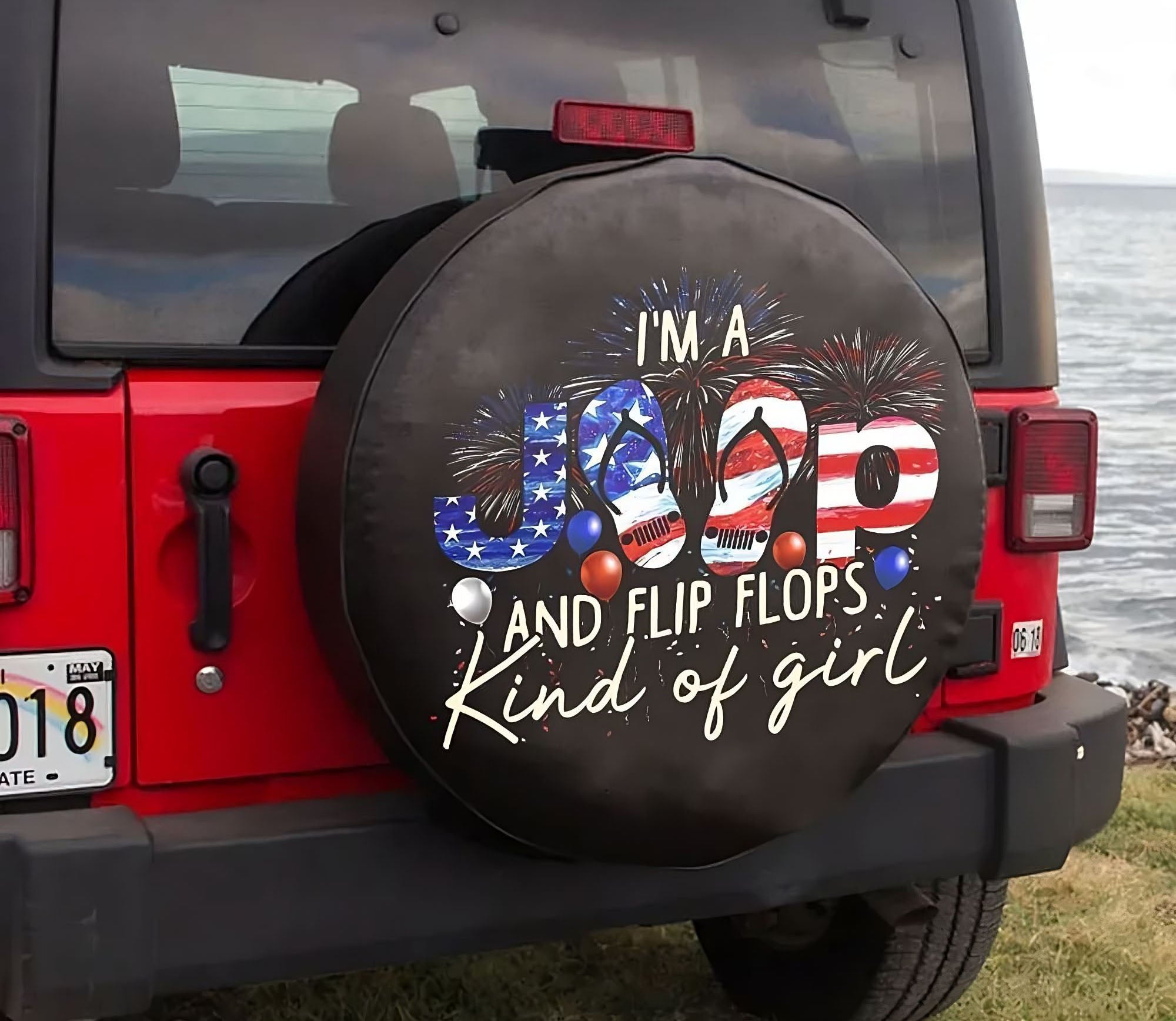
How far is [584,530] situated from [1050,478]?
104cm

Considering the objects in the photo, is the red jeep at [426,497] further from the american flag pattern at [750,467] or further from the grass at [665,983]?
the grass at [665,983]

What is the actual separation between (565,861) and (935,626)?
0.63m

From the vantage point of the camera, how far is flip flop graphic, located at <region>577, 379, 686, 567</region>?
6.68 feet

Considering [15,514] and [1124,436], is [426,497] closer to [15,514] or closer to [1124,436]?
[15,514]

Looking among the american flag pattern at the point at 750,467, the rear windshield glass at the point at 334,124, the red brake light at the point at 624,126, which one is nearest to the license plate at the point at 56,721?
the rear windshield glass at the point at 334,124

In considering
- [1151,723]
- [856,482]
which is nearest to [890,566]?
[856,482]

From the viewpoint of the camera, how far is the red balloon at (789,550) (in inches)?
85.0

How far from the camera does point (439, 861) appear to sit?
222 cm

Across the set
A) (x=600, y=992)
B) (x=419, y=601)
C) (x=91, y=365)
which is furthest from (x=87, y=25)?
(x=600, y=992)

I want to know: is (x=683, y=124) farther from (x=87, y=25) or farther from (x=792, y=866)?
(x=792, y=866)

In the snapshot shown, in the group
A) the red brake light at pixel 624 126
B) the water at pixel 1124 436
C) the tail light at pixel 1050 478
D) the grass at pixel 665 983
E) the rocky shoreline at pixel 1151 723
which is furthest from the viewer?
the water at pixel 1124 436

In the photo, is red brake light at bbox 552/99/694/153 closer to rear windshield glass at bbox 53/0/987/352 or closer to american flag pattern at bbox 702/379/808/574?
rear windshield glass at bbox 53/0/987/352

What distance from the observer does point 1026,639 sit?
278 centimetres

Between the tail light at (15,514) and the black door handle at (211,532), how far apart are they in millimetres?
203
